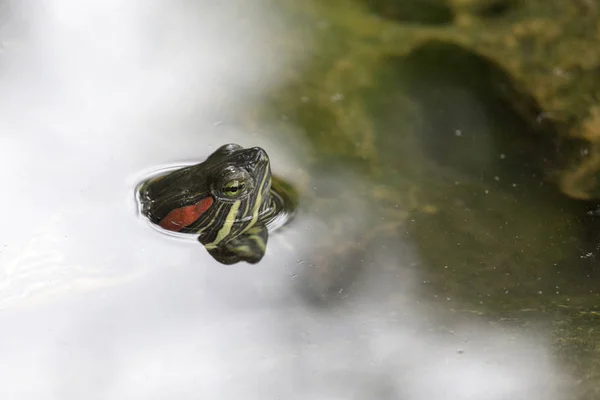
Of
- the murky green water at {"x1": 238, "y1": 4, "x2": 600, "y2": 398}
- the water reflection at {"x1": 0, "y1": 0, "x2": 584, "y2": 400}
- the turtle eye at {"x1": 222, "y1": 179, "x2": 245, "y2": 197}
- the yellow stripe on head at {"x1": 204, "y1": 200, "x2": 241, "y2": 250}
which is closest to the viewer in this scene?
the water reflection at {"x1": 0, "y1": 0, "x2": 584, "y2": 400}

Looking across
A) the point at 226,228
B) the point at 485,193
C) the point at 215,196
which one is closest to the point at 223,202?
the point at 215,196

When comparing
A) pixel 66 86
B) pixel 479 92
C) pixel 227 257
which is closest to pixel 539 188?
pixel 479 92

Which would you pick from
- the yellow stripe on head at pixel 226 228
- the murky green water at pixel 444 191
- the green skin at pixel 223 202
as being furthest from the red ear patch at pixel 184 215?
the murky green water at pixel 444 191

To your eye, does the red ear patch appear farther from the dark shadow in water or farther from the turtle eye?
the dark shadow in water

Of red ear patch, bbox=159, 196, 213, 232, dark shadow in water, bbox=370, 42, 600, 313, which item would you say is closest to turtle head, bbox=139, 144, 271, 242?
red ear patch, bbox=159, 196, 213, 232

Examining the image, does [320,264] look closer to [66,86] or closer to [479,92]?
[479,92]
